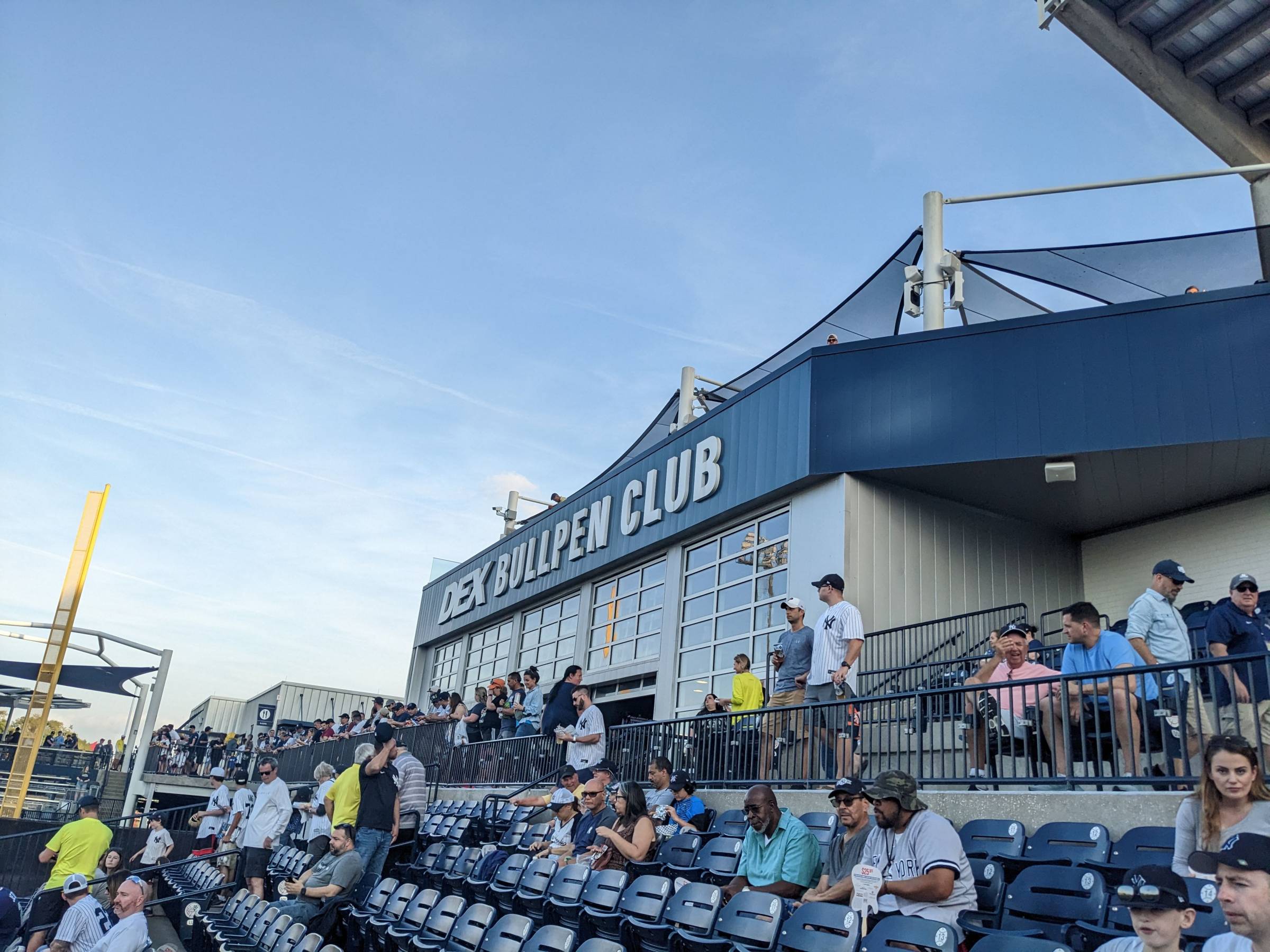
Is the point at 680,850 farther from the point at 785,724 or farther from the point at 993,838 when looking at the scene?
the point at 993,838

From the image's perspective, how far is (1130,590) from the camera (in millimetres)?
13789

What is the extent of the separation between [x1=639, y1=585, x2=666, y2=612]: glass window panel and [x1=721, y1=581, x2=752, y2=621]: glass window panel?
A: 5.82 feet

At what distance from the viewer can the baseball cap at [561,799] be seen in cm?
938

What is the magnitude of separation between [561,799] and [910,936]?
5.54 m

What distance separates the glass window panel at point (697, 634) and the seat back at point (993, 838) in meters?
9.07

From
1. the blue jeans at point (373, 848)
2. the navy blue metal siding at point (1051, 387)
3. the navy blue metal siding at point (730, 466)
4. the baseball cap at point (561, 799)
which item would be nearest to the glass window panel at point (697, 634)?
the navy blue metal siding at point (730, 466)

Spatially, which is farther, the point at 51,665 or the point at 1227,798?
the point at 51,665

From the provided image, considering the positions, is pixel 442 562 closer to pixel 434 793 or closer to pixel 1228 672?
pixel 434 793

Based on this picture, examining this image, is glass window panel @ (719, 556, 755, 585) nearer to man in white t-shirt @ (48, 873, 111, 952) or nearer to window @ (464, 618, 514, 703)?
window @ (464, 618, 514, 703)

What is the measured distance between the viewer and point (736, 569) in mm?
15242

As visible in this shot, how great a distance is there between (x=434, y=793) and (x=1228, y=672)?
40.6 ft

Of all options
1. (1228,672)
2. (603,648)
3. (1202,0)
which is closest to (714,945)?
(1228,672)

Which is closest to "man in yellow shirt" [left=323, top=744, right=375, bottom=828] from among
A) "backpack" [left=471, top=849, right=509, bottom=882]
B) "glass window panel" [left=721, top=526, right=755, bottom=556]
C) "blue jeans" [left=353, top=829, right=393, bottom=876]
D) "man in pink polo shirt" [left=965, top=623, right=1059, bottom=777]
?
"blue jeans" [left=353, top=829, right=393, bottom=876]

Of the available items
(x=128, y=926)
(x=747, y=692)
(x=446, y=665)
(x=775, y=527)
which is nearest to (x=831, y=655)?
(x=747, y=692)
